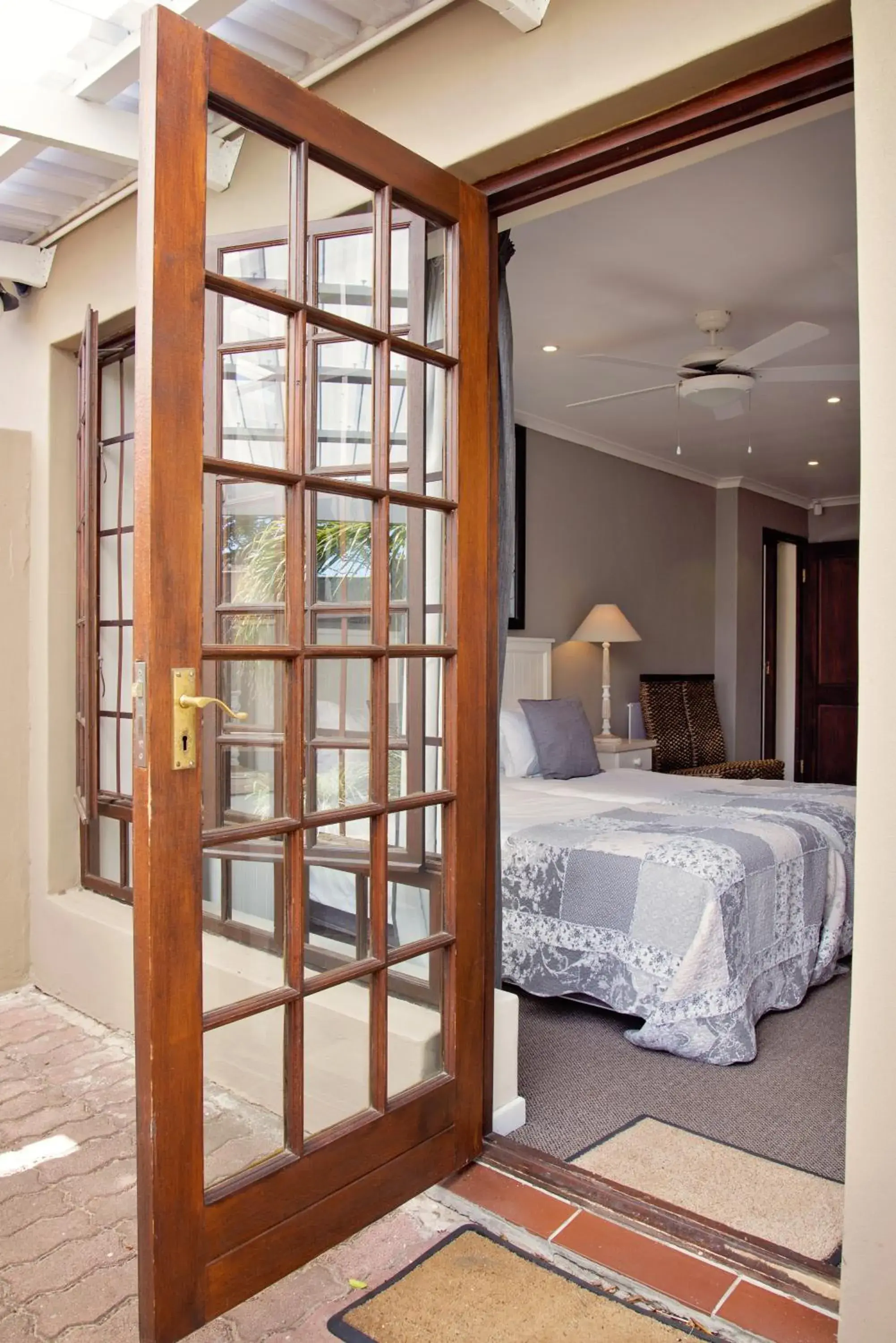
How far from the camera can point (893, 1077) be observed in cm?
156

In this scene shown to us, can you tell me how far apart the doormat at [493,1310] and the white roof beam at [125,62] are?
2.48 meters

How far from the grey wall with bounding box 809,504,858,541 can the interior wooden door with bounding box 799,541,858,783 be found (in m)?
0.07

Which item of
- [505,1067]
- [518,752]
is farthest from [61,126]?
[518,752]

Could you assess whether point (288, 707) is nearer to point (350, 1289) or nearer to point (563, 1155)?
point (350, 1289)

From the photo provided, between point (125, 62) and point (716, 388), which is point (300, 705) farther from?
point (716, 388)

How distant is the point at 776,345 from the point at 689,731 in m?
3.69

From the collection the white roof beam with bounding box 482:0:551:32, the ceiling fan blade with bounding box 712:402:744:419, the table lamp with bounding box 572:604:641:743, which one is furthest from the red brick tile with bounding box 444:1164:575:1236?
the table lamp with bounding box 572:604:641:743

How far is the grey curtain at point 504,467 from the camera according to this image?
2.43 meters

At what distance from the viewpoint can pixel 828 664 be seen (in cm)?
862

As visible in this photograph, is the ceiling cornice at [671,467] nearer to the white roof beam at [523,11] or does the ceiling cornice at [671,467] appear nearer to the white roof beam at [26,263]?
the white roof beam at [26,263]

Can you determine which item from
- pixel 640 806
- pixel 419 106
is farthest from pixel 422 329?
pixel 640 806

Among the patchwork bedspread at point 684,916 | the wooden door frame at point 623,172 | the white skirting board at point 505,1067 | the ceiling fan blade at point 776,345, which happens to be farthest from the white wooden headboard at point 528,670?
the wooden door frame at point 623,172

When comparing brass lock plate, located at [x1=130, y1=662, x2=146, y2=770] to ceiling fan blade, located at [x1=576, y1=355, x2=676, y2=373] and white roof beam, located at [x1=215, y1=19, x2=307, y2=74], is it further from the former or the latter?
ceiling fan blade, located at [x1=576, y1=355, x2=676, y2=373]

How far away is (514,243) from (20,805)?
2.64 metres
